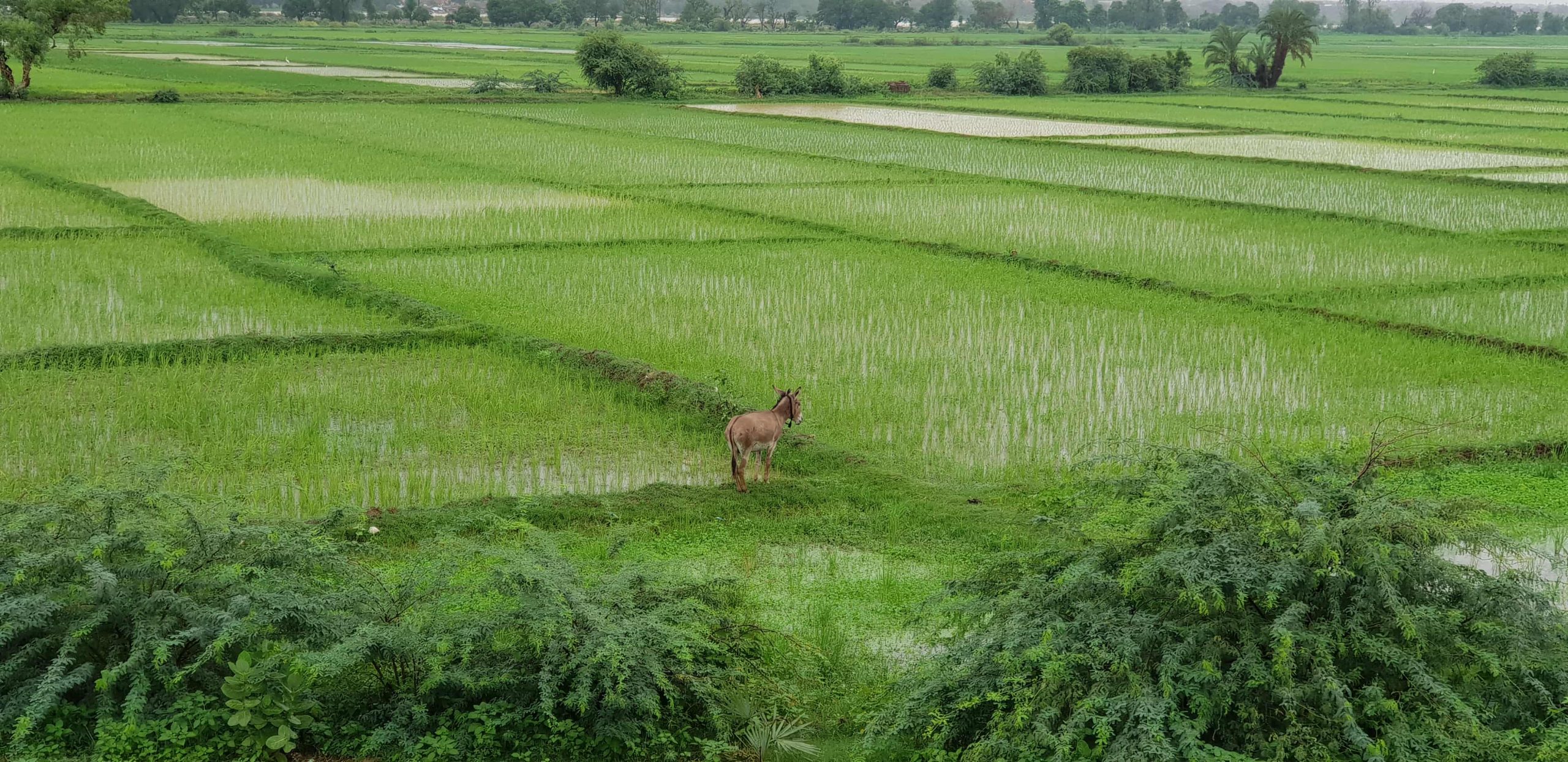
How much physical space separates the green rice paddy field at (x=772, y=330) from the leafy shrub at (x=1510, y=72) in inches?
842

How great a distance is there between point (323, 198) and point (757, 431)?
11.7 meters

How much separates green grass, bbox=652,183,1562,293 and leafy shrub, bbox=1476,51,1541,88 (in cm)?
2981

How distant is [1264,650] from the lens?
12.3ft

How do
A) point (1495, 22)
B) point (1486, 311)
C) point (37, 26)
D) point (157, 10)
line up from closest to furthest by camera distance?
1. point (1486, 311)
2. point (37, 26)
3. point (157, 10)
4. point (1495, 22)

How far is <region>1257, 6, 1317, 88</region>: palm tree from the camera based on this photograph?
3969 centimetres

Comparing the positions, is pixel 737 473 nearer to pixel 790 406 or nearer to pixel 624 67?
pixel 790 406

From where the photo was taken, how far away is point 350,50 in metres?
55.1

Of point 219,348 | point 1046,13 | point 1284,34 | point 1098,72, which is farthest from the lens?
point 1046,13

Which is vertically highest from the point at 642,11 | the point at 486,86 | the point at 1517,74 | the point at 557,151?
the point at 642,11

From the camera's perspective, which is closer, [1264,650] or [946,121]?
[1264,650]

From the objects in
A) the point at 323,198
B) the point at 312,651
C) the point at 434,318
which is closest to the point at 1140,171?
the point at 323,198

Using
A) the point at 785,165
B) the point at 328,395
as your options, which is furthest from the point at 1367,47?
the point at 328,395

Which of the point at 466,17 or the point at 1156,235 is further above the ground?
the point at 466,17

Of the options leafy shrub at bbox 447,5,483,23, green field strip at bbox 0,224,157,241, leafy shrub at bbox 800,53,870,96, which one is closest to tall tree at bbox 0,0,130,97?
leafy shrub at bbox 800,53,870,96
